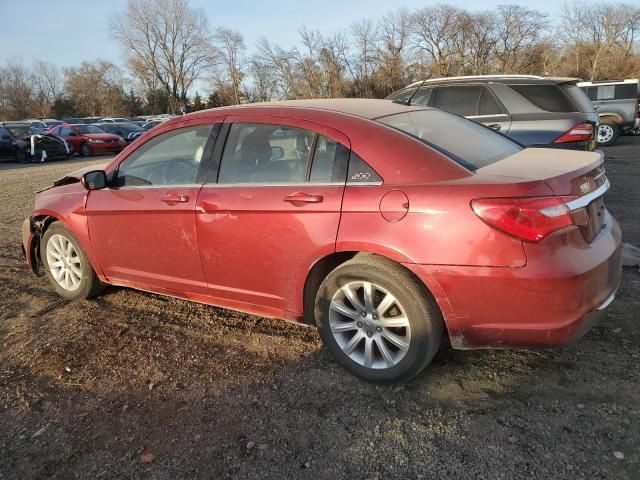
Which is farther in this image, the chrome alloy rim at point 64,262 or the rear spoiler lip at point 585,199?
the chrome alloy rim at point 64,262

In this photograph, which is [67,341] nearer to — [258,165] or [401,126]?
[258,165]

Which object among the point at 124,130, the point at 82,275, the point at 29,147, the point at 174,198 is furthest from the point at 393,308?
the point at 124,130

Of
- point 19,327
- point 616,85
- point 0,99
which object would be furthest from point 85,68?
point 19,327

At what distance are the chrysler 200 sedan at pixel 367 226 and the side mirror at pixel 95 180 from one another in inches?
0.6

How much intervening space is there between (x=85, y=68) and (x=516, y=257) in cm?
A: 7979

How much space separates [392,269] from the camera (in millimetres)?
2795

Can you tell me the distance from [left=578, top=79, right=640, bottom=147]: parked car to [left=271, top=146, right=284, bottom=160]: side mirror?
15711 mm

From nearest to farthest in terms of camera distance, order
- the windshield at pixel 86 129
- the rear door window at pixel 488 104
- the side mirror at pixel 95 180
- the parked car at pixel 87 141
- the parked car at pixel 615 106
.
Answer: the side mirror at pixel 95 180 → the rear door window at pixel 488 104 → the parked car at pixel 615 106 → the parked car at pixel 87 141 → the windshield at pixel 86 129

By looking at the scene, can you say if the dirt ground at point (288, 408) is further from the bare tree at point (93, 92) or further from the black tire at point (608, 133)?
the bare tree at point (93, 92)

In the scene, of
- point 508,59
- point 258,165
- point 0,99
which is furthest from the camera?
point 0,99

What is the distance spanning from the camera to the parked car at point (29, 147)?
67.3ft

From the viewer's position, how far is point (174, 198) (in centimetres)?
355

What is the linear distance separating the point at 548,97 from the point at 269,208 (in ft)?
17.6

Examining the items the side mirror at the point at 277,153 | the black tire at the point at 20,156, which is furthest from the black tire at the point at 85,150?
Answer: the side mirror at the point at 277,153
